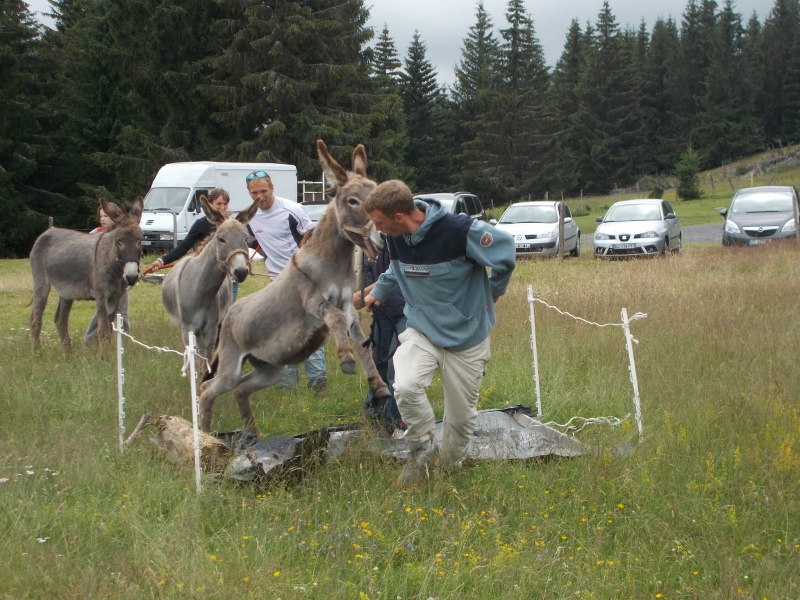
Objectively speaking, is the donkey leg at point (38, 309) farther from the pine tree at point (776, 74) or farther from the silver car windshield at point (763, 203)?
the pine tree at point (776, 74)

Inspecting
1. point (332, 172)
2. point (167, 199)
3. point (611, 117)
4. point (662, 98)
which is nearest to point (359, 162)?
point (332, 172)

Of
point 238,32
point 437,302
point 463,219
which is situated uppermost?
point 238,32

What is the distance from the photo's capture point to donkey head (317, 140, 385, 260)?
5574 millimetres

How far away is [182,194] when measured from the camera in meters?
26.3

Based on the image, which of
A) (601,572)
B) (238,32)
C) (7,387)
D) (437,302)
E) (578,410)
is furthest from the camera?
(238,32)

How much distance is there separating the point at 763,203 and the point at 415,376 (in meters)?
19.7

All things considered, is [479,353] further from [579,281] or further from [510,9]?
[510,9]

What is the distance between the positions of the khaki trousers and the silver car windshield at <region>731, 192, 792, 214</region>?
738 inches

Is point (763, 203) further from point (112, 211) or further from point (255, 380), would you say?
point (255, 380)

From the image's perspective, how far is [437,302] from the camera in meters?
4.88

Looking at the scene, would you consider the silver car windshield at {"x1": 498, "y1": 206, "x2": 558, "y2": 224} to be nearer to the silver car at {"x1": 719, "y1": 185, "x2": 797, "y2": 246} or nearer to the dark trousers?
the silver car at {"x1": 719, "y1": 185, "x2": 797, "y2": 246}

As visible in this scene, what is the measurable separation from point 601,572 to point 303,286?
2.87 meters

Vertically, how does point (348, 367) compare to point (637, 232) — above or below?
below

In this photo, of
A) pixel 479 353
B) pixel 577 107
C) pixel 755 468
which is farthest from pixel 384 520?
pixel 577 107
